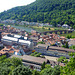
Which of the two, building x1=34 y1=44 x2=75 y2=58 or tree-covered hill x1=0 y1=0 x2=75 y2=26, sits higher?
tree-covered hill x1=0 y1=0 x2=75 y2=26

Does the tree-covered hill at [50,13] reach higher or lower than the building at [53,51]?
higher

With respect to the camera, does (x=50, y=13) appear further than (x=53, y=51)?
Yes

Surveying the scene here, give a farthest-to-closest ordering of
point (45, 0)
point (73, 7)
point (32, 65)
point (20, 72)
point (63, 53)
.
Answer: point (45, 0) → point (73, 7) → point (63, 53) → point (32, 65) → point (20, 72)

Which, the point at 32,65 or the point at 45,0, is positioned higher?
the point at 45,0

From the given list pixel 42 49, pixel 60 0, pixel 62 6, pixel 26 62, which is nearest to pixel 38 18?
pixel 62 6

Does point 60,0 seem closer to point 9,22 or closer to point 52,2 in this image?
point 52,2

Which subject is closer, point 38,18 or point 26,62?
point 26,62

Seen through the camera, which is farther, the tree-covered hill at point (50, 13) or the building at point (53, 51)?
the tree-covered hill at point (50, 13)

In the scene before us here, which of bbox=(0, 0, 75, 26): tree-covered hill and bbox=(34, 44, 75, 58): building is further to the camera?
bbox=(0, 0, 75, 26): tree-covered hill

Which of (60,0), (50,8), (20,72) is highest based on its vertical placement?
(60,0)

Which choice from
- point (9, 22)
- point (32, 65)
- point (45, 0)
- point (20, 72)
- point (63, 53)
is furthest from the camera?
point (45, 0)

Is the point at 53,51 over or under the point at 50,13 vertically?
under
